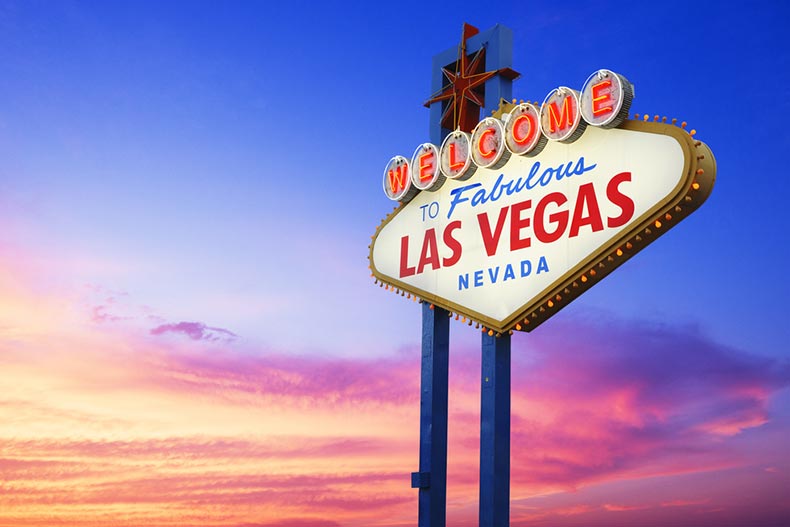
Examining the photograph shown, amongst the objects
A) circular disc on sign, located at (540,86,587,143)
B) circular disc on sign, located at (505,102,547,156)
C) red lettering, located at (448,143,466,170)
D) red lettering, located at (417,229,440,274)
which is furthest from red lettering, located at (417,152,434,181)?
circular disc on sign, located at (540,86,587,143)

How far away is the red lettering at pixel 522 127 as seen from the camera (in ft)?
54.7

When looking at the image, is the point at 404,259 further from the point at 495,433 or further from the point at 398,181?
the point at 495,433

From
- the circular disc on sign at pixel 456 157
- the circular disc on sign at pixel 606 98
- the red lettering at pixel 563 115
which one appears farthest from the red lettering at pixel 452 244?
the circular disc on sign at pixel 606 98

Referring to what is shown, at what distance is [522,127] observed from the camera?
16.9m

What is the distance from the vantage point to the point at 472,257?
57.4 ft

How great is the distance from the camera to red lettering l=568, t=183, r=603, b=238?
15.5 meters

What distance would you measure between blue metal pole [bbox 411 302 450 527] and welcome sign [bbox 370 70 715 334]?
0.64 metres

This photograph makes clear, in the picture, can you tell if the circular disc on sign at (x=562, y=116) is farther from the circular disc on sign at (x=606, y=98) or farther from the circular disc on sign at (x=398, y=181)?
the circular disc on sign at (x=398, y=181)

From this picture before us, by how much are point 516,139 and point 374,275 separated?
4.37 meters

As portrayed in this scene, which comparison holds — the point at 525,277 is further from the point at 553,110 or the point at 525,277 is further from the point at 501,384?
the point at 553,110

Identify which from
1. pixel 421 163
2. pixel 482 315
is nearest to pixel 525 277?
pixel 482 315

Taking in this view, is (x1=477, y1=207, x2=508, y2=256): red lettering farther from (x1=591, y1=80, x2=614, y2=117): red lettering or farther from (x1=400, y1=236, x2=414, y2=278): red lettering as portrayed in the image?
(x1=591, y1=80, x2=614, y2=117): red lettering

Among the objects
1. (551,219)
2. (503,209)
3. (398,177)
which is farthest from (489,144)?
(398,177)

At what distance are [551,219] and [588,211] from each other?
759 millimetres
